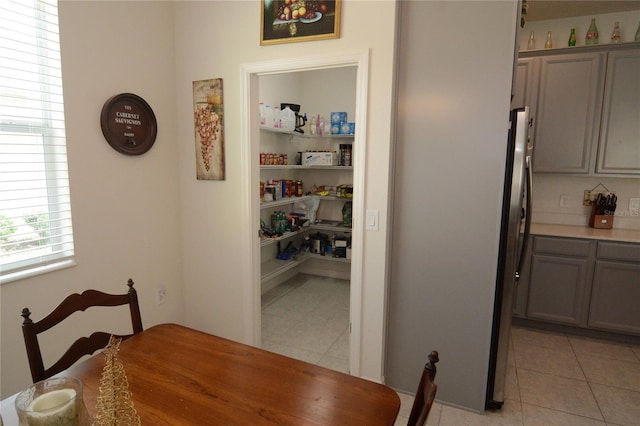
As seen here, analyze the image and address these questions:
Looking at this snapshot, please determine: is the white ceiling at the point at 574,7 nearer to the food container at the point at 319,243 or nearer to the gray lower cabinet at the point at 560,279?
the gray lower cabinet at the point at 560,279

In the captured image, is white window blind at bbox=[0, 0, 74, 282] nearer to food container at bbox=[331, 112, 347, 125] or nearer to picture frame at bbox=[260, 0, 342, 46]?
picture frame at bbox=[260, 0, 342, 46]

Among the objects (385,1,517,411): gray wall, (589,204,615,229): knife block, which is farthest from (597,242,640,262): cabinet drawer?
(385,1,517,411): gray wall

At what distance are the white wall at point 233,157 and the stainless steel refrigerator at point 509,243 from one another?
0.66m

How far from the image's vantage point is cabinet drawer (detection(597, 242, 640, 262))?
280 cm

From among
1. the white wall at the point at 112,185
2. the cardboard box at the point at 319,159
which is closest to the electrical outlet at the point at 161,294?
the white wall at the point at 112,185

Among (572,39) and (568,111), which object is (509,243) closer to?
(568,111)

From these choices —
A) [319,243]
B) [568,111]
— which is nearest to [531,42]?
[568,111]

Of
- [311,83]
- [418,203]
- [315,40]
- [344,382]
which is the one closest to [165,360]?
[344,382]

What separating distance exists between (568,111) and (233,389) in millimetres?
3471

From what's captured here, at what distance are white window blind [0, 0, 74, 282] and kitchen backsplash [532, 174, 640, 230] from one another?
3893 mm

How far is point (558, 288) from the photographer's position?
3.07 metres

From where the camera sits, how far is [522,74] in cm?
323

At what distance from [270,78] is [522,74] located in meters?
2.49

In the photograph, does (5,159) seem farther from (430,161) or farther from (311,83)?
(311,83)
